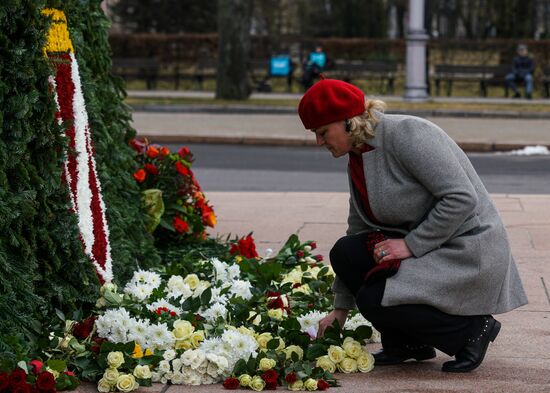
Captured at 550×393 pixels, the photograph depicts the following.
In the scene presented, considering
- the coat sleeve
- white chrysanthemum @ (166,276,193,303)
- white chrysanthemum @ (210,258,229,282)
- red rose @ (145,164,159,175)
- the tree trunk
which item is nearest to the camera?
the coat sleeve

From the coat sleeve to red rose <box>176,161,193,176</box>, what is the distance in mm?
2827

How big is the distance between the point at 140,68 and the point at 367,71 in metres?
5.80

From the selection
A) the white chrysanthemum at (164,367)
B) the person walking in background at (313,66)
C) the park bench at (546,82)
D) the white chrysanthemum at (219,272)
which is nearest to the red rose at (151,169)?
the white chrysanthemum at (219,272)

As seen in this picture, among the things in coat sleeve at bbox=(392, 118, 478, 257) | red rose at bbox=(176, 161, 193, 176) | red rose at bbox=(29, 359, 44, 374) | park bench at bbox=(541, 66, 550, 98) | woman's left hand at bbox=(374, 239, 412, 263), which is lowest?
park bench at bbox=(541, 66, 550, 98)

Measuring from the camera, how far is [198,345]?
16.1 ft

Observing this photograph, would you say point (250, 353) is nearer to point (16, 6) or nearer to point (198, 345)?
point (198, 345)

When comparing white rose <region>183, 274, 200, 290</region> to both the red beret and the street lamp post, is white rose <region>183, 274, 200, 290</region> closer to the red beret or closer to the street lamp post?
the red beret

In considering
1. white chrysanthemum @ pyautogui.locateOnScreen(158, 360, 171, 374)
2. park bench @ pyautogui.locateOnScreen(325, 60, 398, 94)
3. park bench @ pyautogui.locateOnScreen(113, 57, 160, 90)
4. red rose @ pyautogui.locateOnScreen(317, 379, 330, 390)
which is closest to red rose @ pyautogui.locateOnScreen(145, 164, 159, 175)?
white chrysanthemum @ pyautogui.locateOnScreen(158, 360, 171, 374)

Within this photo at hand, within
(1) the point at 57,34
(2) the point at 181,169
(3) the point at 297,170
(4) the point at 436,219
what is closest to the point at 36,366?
(4) the point at 436,219

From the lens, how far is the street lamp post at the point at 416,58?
2420cm

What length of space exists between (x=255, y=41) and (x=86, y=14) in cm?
2579

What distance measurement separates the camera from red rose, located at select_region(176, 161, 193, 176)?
23.7 ft

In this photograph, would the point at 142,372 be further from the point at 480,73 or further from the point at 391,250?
the point at 480,73

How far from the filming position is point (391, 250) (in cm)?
460
